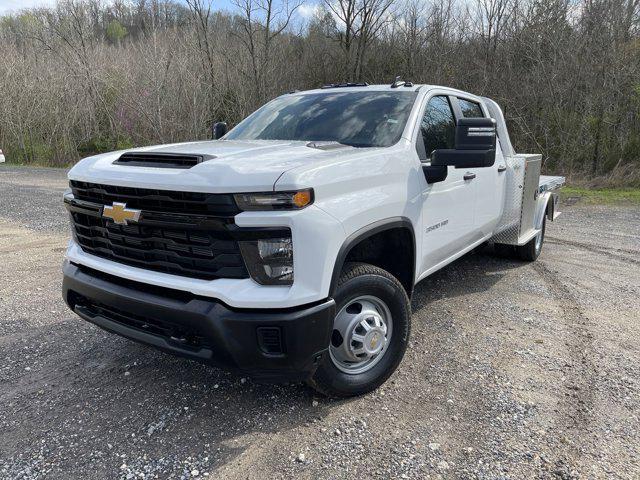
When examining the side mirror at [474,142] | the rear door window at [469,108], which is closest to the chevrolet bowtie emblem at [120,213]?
the side mirror at [474,142]

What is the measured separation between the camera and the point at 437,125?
159 inches

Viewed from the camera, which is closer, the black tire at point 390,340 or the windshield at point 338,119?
the black tire at point 390,340

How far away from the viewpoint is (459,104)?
4.64 metres

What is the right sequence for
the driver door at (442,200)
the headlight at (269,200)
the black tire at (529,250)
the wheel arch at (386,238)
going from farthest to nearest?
1. the black tire at (529,250)
2. the driver door at (442,200)
3. the wheel arch at (386,238)
4. the headlight at (269,200)

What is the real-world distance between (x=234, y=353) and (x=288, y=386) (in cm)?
92

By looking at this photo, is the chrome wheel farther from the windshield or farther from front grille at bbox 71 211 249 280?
the windshield

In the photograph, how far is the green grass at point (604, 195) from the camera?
11484 millimetres

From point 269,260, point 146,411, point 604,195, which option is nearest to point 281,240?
point 269,260

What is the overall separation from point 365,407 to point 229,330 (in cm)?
111

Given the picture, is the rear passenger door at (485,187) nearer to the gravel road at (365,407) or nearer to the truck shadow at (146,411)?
the gravel road at (365,407)

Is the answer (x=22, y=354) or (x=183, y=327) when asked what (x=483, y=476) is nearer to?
(x=183, y=327)

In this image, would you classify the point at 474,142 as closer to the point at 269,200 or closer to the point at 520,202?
the point at 269,200

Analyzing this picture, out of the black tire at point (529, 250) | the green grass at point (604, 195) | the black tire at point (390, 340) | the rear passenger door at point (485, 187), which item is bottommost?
the green grass at point (604, 195)

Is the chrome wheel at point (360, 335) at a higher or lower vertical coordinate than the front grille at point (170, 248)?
lower
